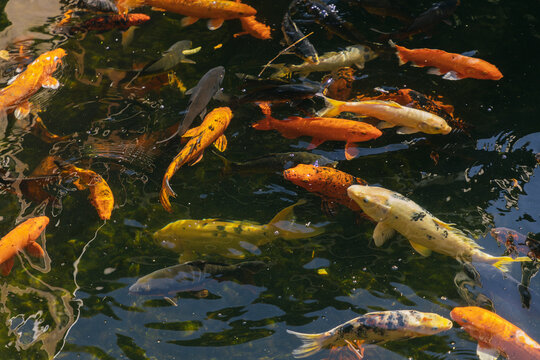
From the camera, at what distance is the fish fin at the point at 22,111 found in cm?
466

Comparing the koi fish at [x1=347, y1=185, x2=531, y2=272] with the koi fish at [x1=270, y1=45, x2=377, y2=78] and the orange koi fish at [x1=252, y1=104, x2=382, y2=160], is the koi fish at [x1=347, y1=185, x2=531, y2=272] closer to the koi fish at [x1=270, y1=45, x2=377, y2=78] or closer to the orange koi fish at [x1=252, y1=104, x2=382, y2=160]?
the orange koi fish at [x1=252, y1=104, x2=382, y2=160]

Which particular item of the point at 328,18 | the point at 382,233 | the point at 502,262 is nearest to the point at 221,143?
the point at 382,233

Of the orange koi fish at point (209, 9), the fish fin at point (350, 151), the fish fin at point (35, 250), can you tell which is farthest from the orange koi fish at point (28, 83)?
the fish fin at point (350, 151)

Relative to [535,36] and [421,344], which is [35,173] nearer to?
[421,344]

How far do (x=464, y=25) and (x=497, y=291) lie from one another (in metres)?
3.18

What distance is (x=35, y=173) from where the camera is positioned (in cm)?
426

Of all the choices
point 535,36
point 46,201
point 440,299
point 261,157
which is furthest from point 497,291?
point 46,201

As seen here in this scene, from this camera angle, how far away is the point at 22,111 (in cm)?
469

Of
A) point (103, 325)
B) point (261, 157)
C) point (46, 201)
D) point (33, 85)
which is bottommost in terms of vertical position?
point (103, 325)

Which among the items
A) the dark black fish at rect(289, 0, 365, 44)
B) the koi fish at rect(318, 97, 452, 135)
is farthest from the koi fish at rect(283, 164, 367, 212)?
the dark black fish at rect(289, 0, 365, 44)

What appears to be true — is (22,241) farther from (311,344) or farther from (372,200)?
(372,200)

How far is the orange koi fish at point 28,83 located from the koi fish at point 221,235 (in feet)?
6.93

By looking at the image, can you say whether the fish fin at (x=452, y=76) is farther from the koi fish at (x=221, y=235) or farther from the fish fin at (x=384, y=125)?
the koi fish at (x=221, y=235)

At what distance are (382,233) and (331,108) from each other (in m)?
1.18
